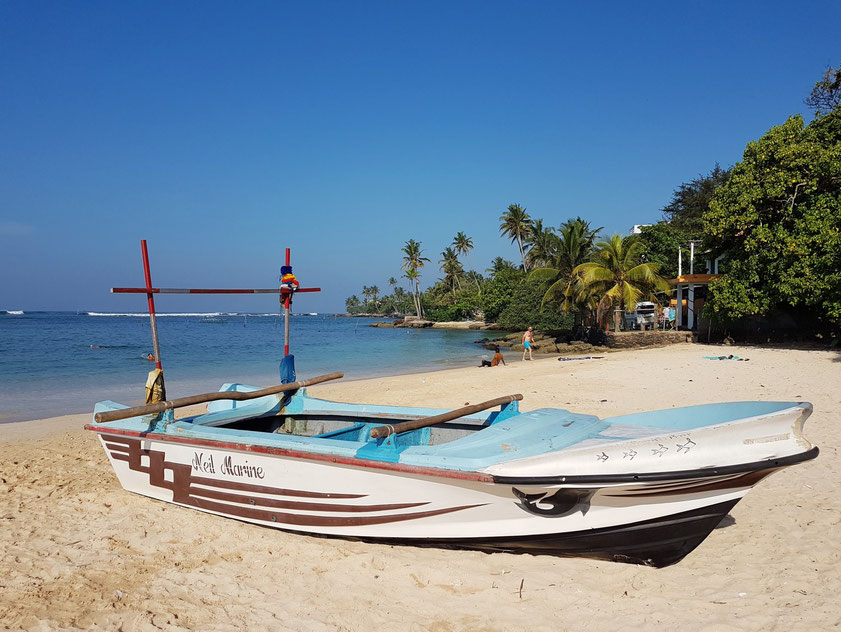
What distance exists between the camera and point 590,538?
13.4 ft

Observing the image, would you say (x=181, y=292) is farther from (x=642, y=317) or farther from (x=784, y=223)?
(x=642, y=317)

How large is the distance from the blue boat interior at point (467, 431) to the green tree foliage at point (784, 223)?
17233 millimetres

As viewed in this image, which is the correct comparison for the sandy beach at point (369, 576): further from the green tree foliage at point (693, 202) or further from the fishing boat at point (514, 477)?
the green tree foliage at point (693, 202)

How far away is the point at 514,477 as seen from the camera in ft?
12.5

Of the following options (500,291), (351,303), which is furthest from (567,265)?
(351,303)

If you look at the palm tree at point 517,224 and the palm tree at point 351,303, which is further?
the palm tree at point 351,303

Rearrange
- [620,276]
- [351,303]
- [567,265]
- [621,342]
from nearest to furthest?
[621,342], [620,276], [567,265], [351,303]

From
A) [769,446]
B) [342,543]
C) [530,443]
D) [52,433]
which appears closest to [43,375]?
[52,433]

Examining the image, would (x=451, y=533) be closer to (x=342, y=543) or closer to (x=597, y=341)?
(x=342, y=543)

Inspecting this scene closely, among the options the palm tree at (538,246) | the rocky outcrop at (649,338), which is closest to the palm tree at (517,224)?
the palm tree at (538,246)

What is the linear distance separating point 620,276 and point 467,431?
23297mm

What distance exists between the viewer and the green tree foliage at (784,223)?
59.1ft

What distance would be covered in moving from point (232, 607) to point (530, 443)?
252 cm

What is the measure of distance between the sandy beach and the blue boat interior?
0.93m
